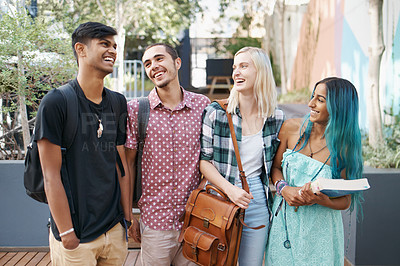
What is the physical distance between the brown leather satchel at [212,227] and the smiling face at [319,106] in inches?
16.0

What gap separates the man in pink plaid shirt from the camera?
190 cm

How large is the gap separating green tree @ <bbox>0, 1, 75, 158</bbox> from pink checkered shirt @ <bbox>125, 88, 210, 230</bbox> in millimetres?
2240

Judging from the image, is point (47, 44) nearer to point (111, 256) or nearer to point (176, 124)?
point (176, 124)

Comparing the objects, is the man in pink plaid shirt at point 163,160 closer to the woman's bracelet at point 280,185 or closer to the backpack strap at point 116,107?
the backpack strap at point 116,107

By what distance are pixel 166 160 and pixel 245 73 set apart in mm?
603

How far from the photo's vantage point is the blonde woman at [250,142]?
187 cm

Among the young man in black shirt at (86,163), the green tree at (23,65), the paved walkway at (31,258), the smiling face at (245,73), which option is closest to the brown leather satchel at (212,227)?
the smiling face at (245,73)

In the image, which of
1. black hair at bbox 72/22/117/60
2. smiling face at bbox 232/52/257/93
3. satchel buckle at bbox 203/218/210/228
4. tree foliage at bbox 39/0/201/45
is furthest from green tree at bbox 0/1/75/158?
tree foliage at bbox 39/0/201/45

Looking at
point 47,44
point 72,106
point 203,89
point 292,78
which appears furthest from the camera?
point 203,89

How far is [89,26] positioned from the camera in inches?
62.8

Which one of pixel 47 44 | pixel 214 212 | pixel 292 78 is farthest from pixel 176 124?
pixel 292 78

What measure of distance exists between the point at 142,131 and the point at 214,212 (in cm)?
55

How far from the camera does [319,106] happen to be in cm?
176

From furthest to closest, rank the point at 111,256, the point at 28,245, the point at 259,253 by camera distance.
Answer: the point at 28,245 → the point at 259,253 → the point at 111,256
